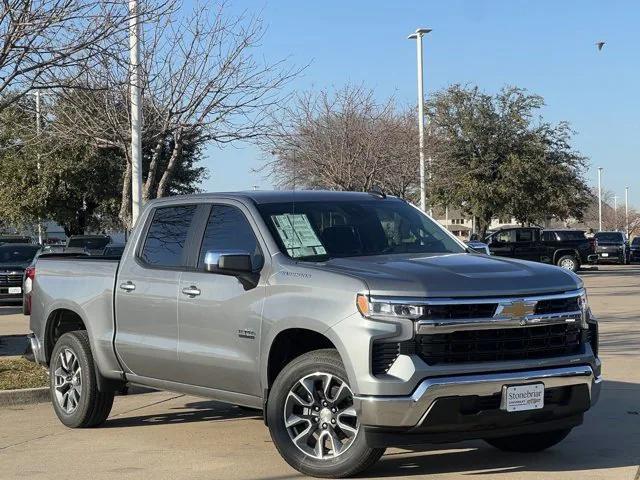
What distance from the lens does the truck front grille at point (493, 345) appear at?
19.8ft

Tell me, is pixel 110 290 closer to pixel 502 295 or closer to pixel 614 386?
pixel 502 295

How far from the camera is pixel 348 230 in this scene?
24.1 feet

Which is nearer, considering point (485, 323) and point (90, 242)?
point (485, 323)

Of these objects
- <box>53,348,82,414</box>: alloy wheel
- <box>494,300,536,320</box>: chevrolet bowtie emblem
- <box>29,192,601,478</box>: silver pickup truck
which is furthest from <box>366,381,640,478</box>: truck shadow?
<box>53,348,82,414</box>: alloy wheel

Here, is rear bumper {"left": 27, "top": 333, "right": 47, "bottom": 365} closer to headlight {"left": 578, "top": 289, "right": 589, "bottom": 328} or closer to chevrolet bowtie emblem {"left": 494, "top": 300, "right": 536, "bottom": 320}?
chevrolet bowtie emblem {"left": 494, "top": 300, "right": 536, "bottom": 320}

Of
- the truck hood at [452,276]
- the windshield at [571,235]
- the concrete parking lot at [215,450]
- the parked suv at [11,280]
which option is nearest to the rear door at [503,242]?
the windshield at [571,235]

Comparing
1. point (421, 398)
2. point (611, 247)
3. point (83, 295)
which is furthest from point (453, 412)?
point (611, 247)

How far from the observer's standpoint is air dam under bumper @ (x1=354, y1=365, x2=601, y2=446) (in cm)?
592

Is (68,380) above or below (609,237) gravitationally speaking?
below

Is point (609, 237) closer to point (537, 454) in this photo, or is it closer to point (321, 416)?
point (537, 454)

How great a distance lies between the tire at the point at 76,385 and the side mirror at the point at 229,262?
87.2 inches

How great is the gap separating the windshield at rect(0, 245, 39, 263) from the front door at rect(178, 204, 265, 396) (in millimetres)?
18558

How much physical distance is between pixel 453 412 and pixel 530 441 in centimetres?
156

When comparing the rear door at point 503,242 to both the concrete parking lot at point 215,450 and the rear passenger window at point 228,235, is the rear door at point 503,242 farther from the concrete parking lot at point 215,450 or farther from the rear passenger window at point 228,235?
the rear passenger window at point 228,235
